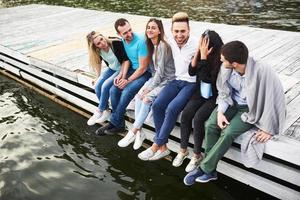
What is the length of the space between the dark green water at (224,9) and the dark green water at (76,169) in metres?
10.2

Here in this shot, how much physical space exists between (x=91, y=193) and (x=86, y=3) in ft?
59.7

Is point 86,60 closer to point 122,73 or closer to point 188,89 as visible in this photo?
point 122,73

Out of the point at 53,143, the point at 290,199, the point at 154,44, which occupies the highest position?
the point at 154,44

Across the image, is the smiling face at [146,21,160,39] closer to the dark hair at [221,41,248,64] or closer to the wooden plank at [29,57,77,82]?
the dark hair at [221,41,248,64]

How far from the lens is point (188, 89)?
18.2 feet

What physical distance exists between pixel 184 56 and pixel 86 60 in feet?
12.7

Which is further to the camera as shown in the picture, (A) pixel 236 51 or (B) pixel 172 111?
(B) pixel 172 111

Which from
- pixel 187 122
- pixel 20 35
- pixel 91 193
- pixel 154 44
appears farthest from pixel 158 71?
pixel 20 35

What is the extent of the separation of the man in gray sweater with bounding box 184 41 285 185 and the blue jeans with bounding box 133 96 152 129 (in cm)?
132

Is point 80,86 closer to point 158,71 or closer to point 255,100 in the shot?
point 158,71

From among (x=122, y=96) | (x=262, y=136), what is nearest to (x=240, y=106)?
(x=262, y=136)

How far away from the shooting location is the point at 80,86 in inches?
318

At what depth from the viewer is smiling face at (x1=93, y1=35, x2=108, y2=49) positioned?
250 inches

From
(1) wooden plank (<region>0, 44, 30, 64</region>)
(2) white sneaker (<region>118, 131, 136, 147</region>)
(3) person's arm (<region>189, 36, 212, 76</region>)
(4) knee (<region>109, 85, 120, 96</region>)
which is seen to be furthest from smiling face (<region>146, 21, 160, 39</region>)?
(1) wooden plank (<region>0, 44, 30, 64</region>)
